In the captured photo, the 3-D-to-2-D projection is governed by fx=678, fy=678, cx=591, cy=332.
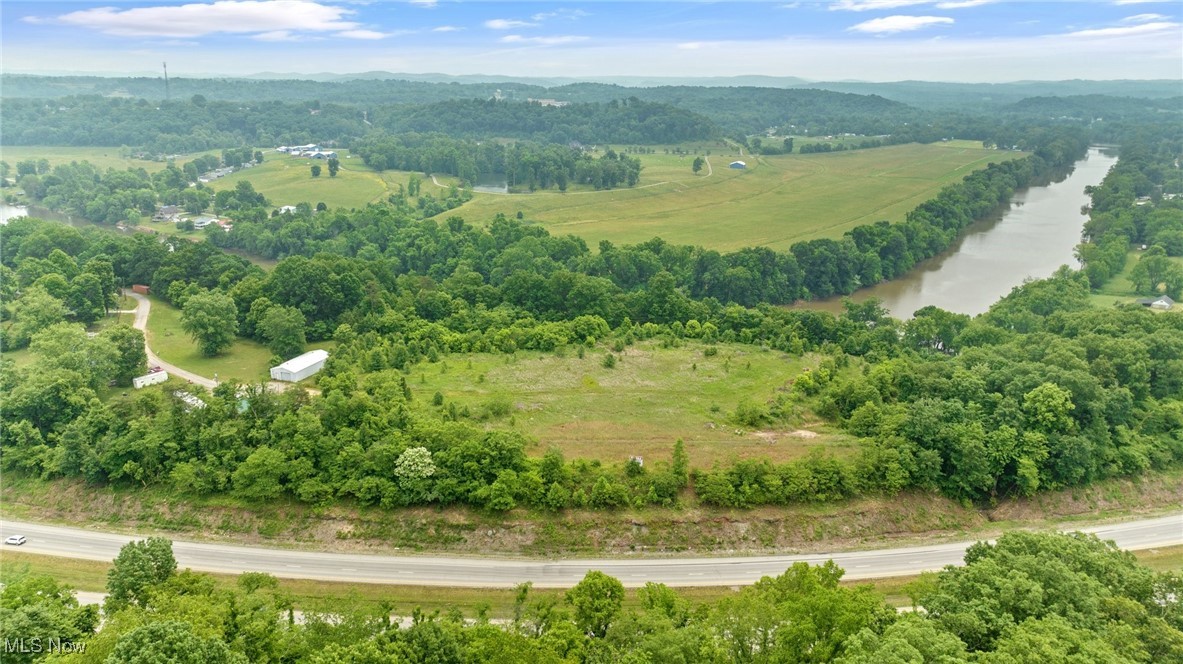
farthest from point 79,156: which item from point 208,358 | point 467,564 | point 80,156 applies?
point 467,564

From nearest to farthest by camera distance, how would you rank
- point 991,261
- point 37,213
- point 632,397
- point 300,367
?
point 632,397
point 300,367
point 991,261
point 37,213

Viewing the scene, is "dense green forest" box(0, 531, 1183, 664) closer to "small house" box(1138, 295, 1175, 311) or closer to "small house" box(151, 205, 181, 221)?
"small house" box(1138, 295, 1175, 311)

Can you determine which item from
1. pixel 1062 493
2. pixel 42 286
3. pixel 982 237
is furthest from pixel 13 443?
pixel 982 237

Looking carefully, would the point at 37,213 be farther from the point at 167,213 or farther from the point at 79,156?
the point at 79,156

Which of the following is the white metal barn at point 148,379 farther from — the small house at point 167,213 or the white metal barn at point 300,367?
the small house at point 167,213

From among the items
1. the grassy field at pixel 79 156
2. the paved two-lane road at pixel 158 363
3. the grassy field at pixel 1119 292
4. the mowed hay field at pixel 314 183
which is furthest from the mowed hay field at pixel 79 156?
the grassy field at pixel 1119 292

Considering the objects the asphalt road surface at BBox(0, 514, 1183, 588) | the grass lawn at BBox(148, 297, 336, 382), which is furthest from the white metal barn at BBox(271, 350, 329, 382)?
the asphalt road surface at BBox(0, 514, 1183, 588)
